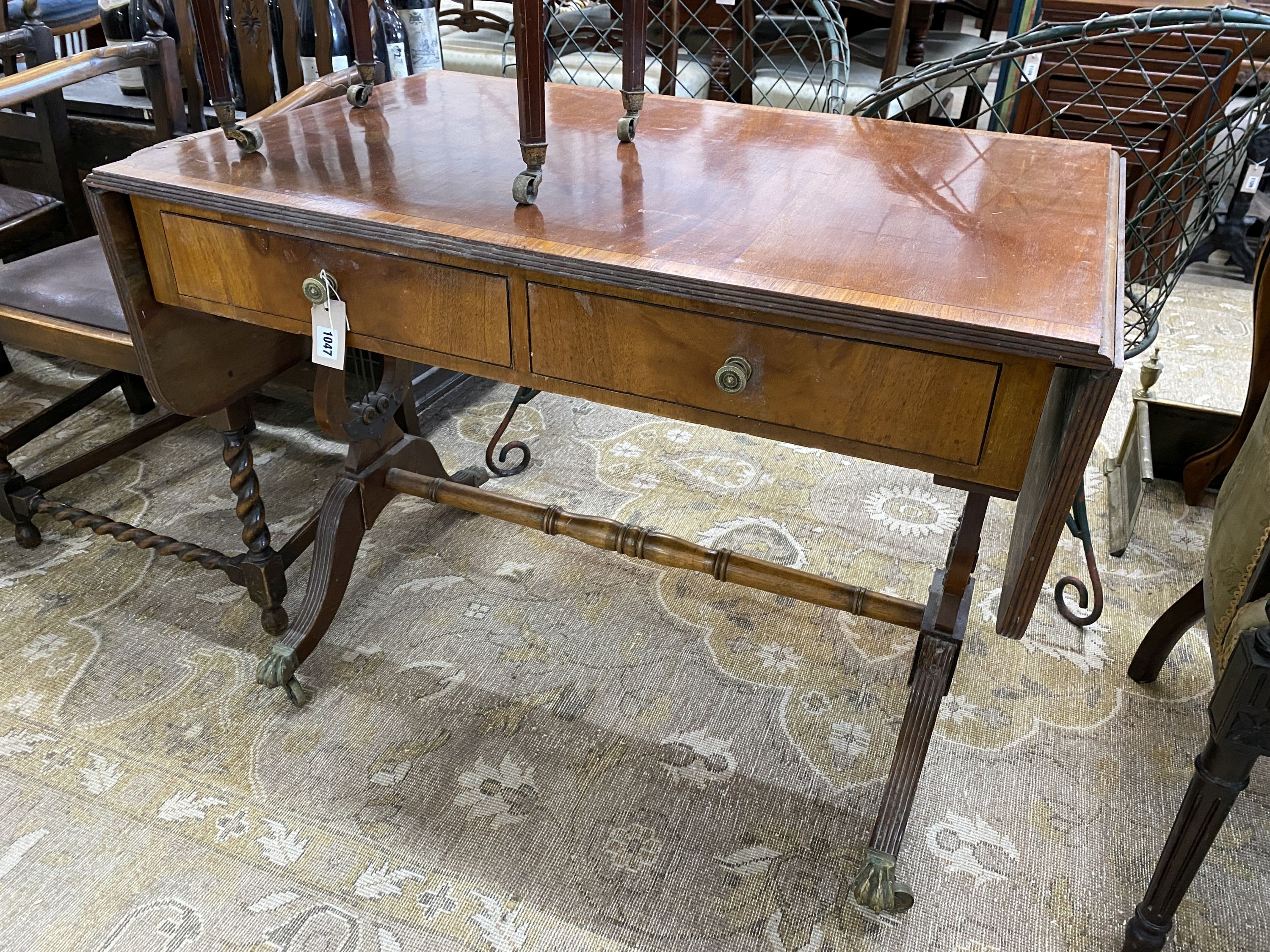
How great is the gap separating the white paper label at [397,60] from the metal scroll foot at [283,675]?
47.3 inches

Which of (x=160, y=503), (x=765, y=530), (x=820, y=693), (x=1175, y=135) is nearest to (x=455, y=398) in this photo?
(x=160, y=503)

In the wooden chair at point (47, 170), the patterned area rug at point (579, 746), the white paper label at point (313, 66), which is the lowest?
the patterned area rug at point (579, 746)

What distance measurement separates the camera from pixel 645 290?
844 mm

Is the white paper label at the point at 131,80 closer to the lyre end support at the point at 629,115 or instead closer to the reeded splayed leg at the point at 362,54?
the reeded splayed leg at the point at 362,54

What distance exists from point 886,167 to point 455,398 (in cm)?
132

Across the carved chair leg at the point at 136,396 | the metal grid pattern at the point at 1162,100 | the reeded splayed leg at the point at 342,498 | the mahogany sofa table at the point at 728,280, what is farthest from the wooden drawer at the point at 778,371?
the carved chair leg at the point at 136,396

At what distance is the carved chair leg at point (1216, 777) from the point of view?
88cm

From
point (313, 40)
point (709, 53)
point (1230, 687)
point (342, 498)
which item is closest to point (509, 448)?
point (342, 498)

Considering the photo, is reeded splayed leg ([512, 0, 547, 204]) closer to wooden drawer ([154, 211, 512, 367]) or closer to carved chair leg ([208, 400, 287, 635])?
wooden drawer ([154, 211, 512, 367])

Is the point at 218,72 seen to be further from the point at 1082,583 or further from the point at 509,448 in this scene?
the point at 1082,583

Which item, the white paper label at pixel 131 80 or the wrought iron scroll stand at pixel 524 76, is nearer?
the wrought iron scroll stand at pixel 524 76

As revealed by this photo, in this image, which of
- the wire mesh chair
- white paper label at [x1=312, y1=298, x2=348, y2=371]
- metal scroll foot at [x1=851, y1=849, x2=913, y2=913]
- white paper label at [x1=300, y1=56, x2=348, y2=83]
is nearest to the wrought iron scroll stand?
white paper label at [x1=312, y1=298, x2=348, y2=371]

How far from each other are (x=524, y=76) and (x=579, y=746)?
90cm

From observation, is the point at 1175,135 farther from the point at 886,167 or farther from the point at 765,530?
the point at 886,167
